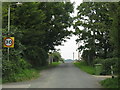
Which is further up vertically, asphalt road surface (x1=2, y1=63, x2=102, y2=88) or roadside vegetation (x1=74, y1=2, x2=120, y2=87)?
roadside vegetation (x1=74, y1=2, x2=120, y2=87)

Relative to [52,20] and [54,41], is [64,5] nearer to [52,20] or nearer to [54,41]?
[52,20]

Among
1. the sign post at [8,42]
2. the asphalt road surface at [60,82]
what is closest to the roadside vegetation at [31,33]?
the sign post at [8,42]

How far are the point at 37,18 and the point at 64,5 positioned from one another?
11.5 meters

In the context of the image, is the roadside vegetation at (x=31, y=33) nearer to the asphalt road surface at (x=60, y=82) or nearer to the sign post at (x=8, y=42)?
the sign post at (x=8, y=42)

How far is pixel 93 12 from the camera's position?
36.0m

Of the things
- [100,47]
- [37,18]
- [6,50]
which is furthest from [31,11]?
[100,47]

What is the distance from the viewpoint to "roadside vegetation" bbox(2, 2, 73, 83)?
16.3 m

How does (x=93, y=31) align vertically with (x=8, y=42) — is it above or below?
above

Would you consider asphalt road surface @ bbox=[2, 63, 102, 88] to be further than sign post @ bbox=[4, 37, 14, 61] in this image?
No

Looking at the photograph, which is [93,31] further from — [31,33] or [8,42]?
[8,42]

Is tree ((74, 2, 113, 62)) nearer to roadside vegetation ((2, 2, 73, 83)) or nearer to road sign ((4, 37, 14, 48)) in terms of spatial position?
roadside vegetation ((2, 2, 73, 83))

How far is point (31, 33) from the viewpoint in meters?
24.2


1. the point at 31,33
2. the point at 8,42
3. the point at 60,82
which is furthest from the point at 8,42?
the point at 31,33

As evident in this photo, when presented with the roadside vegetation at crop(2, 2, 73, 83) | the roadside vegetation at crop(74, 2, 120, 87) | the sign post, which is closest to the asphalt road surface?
the roadside vegetation at crop(2, 2, 73, 83)
